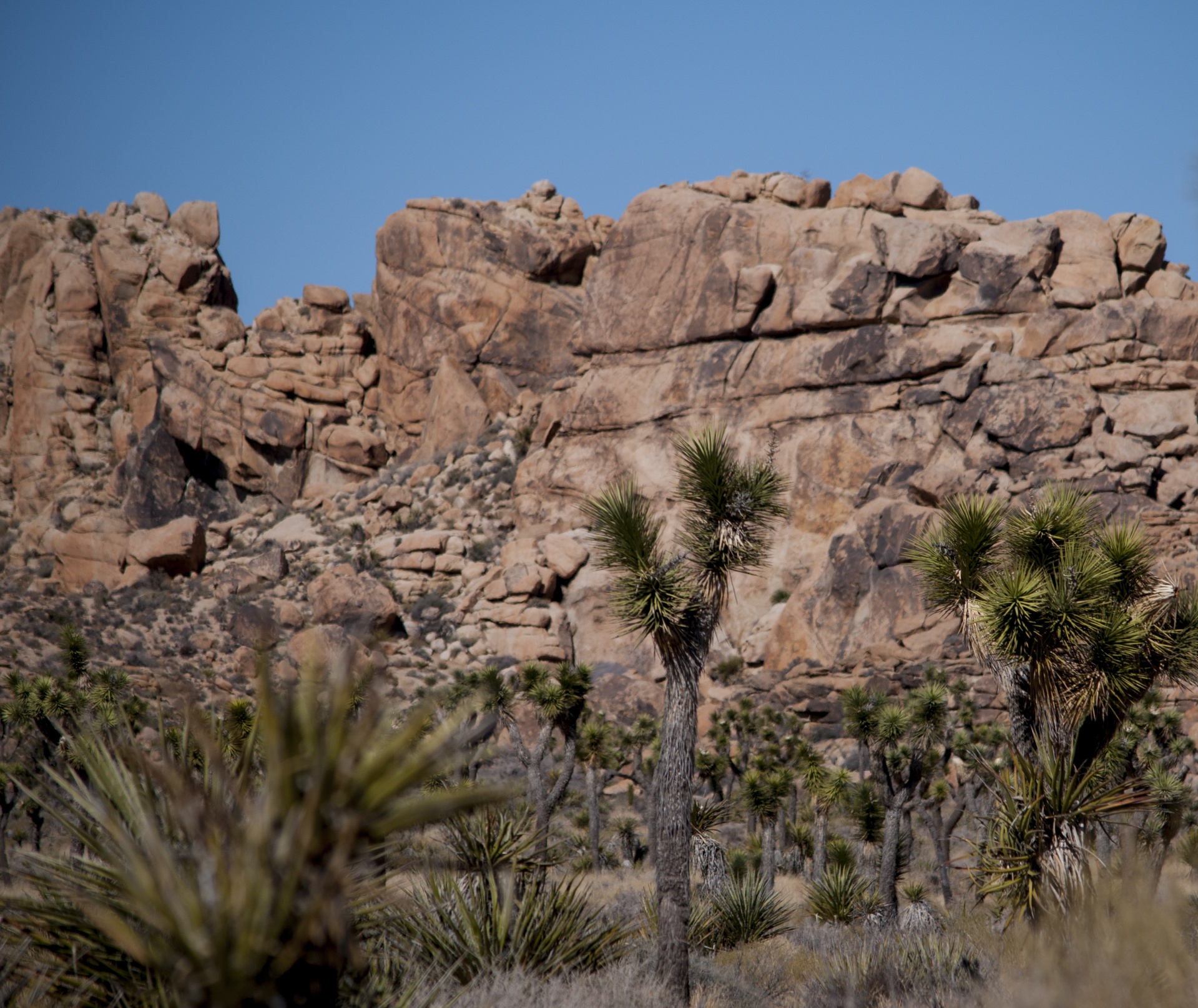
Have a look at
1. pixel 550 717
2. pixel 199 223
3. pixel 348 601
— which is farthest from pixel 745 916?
pixel 199 223

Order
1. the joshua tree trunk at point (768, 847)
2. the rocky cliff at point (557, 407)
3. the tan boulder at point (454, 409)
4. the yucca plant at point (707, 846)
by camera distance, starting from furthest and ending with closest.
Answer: the tan boulder at point (454, 409), the rocky cliff at point (557, 407), the joshua tree trunk at point (768, 847), the yucca plant at point (707, 846)

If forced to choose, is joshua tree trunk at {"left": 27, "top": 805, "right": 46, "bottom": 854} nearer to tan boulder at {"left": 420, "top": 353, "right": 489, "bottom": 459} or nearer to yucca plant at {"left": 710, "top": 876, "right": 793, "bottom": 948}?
yucca plant at {"left": 710, "top": 876, "right": 793, "bottom": 948}

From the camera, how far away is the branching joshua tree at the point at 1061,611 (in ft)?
37.0

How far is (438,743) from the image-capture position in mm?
3826

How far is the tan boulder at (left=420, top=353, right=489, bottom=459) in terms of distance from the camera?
173 ft

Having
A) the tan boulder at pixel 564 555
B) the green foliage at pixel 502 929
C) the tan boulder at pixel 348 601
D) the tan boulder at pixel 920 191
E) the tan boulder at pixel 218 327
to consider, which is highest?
the tan boulder at pixel 920 191

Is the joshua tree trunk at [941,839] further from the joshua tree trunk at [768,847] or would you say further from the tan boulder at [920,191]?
the tan boulder at [920,191]

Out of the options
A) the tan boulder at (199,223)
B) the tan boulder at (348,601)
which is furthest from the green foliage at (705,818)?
the tan boulder at (199,223)

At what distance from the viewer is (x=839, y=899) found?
16.2 m

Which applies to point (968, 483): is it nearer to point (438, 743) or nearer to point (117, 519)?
point (438, 743)

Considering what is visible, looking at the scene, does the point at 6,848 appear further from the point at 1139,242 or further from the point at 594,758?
the point at 1139,242

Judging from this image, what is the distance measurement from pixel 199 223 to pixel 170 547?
2455 centimetres

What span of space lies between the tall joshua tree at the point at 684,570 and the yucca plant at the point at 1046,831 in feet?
10.4

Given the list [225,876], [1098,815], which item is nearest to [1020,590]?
[1098,815]
